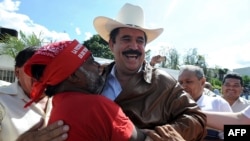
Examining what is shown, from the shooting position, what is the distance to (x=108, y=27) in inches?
126

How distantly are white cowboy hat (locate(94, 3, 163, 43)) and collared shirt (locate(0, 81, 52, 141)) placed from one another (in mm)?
965

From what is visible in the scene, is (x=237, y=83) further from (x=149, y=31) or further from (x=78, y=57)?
(x=78, y=57)

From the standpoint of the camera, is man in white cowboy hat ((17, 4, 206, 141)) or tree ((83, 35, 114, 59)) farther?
tree ((83, 35, 114, 59))

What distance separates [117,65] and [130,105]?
2.07 feet

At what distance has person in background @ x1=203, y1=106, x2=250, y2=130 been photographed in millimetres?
2898

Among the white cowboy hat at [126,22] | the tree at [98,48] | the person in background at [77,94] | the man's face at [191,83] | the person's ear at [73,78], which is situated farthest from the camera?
the tree at [98,48]

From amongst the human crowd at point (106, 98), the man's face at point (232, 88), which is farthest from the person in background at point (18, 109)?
the man's face at point (232, 88)

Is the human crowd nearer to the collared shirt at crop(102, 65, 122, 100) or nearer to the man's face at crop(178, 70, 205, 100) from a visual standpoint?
the collared shirt at crop(102, 65, 122, 100)

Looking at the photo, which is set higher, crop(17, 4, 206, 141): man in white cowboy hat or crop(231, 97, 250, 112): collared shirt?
crop(17, 4, 206, 141): man in white cowboy hat

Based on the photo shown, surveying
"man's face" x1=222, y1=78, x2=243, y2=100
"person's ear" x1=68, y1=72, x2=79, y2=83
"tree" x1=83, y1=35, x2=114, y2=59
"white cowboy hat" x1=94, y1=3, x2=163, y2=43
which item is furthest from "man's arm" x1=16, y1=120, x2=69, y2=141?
"tree" x1=83, y1=35, x2=114, y2=59

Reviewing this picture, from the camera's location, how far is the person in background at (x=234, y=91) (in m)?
5.36

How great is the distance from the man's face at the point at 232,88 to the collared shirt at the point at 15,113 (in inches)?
132

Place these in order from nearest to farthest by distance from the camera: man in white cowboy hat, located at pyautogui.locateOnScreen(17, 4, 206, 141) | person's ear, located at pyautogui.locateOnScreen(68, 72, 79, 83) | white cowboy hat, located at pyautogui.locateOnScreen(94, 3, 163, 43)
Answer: person's ear, located at pyautogui.locateOnScreen(68, 72, 79, 83) → man in white cowboy hat, located at pyautogui.locateOnScreen(17, 4, 206, 141) → white cowboy hat, located at pyautogui.locateOnScreen(94, 3, 163, 43)

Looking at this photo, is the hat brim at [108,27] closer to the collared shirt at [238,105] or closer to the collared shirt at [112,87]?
the collared shirt at [112,87]
